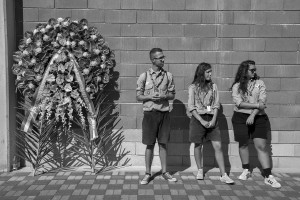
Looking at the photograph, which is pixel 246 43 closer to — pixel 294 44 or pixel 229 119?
pixel 294 44

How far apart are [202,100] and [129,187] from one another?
1.59 m

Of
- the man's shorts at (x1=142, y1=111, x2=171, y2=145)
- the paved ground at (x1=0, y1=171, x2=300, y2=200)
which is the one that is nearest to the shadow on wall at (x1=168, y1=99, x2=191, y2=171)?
the paved ground at (x1=0, y1=171, x2=300, y2=200)

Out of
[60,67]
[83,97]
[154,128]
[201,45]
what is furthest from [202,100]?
[60,67]

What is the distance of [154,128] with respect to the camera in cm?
475

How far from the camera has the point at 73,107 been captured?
5.13m

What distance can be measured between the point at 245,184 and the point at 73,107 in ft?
9.02

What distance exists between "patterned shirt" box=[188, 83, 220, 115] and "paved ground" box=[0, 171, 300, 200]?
105cm

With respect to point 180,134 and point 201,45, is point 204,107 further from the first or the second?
point 201,45

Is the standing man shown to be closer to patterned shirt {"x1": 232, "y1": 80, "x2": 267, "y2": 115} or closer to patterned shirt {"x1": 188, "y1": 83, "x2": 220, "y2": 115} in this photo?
patterned shirt {"x1": 188, "y1": 83, "x2": 220, "y2": 115}

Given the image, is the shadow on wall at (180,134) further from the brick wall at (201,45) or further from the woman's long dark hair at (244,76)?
the woman's long dark hair at (244,76)

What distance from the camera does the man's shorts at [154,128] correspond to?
474cm

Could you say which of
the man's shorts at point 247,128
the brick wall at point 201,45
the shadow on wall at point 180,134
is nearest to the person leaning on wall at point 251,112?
the man's shorts at point 247,128

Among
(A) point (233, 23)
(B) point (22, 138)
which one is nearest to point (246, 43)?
(A) point (233, 23)

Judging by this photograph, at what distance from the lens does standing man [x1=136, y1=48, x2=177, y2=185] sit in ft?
15.5
